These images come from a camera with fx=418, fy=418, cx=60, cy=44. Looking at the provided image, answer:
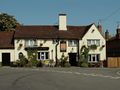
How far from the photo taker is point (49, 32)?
2827 inches

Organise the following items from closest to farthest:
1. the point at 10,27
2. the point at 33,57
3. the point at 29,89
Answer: the point at 29,89 → the point at 33,57 → the point at 10,27

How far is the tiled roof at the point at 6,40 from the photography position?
68.9 metres

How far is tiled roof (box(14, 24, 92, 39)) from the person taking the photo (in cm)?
Answer: 6969

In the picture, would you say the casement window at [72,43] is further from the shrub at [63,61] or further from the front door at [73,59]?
the shrub at [63,61]

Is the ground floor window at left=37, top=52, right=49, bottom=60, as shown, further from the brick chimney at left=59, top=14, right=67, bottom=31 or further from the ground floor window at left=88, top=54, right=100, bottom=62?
the ground floor window at left=88, top=54, right=100, bottom=62

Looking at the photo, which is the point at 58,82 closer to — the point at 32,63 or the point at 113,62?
the point at 32,63

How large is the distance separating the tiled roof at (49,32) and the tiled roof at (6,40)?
5.69ft

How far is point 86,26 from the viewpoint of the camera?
75062mm

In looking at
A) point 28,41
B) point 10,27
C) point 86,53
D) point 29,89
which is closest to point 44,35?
point 28,41

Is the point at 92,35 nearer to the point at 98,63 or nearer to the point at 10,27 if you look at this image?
the point at 98,63

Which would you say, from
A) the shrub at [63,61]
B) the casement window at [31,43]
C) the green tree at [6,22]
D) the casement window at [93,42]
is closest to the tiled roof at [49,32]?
the casement window at [31,43]

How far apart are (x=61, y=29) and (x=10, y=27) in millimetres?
22080

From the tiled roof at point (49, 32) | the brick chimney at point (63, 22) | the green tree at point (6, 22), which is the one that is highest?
the green tree at point (6, 22)

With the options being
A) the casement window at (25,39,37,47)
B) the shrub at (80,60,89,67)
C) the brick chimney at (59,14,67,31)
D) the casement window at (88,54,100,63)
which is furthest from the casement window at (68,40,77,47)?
the casement window at (25,39,37,47)
